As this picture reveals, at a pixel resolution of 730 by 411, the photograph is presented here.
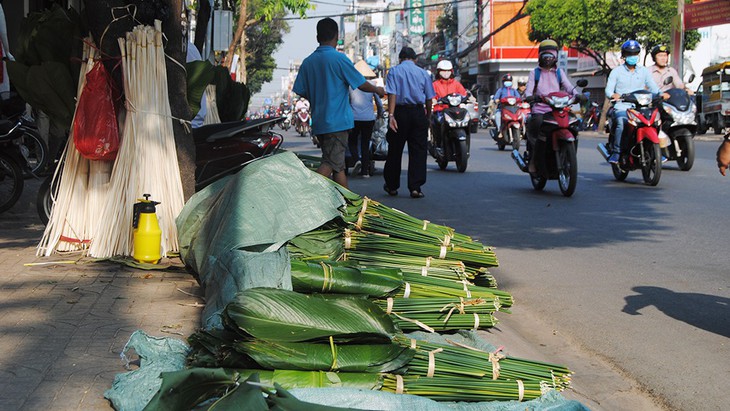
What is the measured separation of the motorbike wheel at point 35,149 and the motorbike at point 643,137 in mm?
7403

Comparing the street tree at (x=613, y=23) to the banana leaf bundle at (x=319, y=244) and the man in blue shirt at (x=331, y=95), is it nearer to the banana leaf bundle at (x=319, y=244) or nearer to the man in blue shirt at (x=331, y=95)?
the man in blue shirt at (x=331, y=95)

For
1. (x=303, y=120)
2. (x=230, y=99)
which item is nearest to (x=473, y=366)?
(x=230, y=99)

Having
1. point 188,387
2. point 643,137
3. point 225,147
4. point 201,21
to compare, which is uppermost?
point 201,21

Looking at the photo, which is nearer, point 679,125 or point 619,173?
point 619,173

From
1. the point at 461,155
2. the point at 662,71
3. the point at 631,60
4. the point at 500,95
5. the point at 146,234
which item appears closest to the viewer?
the point at 146,234

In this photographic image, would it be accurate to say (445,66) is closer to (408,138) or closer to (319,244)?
(408,138)

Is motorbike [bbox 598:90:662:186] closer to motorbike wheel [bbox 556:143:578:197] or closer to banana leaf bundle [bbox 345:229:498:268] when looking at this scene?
motorbike wheel [bbox 556:143:578:197]

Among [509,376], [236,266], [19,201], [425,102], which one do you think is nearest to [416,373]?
[509,376]

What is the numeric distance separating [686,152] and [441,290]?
1105 cm

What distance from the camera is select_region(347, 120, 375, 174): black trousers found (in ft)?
46.8

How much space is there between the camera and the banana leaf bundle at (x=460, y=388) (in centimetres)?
364

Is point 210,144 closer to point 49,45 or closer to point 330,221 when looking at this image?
point 49,45

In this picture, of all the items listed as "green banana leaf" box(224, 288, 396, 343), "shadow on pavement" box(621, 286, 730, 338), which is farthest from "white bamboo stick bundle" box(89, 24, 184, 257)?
"shadow on pavement" box(621, 286, 730, 338)

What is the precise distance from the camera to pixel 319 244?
17.7 feet
